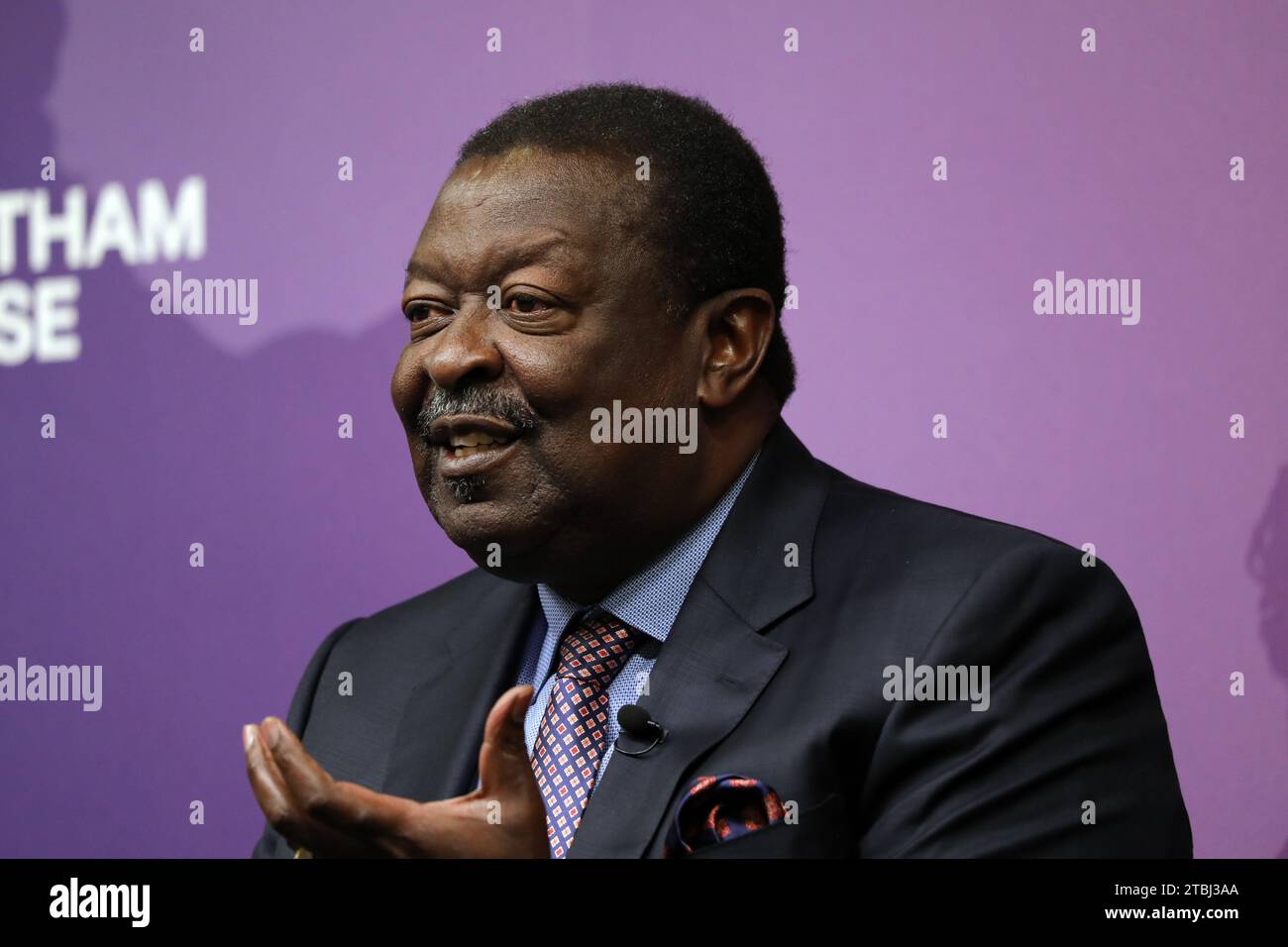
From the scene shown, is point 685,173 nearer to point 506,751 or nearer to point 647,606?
point 647,606

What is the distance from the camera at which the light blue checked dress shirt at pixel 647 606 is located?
2447 millimetres

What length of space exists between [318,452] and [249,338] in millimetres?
274

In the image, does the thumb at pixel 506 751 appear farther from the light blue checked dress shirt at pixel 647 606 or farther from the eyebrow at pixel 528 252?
the eyebrow at pixel 528 252

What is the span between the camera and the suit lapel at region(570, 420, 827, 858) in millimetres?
2234

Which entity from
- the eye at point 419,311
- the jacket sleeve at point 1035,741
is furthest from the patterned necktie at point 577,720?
the eye at point 419,311

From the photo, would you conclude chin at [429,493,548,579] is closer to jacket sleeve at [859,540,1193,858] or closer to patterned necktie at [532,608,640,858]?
patterned necktie at [532,608,640,858]

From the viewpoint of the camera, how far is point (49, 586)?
3555 mm

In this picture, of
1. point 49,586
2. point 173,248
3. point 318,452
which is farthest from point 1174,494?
point 49,586

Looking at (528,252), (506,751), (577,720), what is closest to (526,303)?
(528,252)

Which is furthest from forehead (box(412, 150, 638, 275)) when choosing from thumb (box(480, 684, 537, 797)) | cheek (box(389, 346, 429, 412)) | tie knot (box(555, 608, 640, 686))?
thumb (box(480, 684, 537, 797))

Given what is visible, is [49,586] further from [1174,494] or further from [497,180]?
[1174,494]

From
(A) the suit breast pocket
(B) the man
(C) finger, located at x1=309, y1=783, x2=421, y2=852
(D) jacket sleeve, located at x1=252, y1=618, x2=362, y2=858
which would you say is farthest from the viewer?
(D) jacket sleeve, located at x1=252, y1=618, x2=362, y2=858

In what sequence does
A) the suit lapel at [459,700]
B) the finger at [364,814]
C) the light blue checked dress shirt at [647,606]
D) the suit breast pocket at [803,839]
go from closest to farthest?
the finger at [364,814]
the suit breast pocket at [803,839]
the light blue checked dress shirt at [647,606]
the suit lapel at [459,700]

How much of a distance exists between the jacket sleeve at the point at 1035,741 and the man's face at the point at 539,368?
498mm
